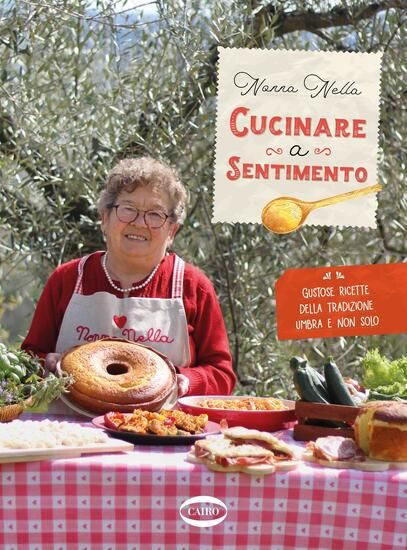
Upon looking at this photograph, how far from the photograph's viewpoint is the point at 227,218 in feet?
11.4

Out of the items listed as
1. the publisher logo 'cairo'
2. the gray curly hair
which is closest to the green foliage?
the gray curly hair

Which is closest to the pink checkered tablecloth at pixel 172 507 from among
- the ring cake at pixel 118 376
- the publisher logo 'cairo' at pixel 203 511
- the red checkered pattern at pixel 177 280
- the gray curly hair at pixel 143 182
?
the publisher logo 'cairo' at pixel 203 511

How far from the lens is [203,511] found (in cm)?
263

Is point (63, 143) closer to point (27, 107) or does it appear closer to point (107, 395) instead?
point (27, 107)

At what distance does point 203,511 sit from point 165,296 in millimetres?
1342

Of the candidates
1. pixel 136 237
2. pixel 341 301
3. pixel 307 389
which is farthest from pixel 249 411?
pixel 136 237

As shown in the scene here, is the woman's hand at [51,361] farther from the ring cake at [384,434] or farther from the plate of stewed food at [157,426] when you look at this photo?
the ring cake at [384,434]

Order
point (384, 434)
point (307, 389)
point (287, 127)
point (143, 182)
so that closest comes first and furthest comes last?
point (384, 434) < point (307, 389) < point (287, 127) < point (143, 182)

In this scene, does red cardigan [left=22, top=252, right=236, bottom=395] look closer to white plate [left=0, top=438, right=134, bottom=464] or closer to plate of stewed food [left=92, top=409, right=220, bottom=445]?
plate of stewed food [left=92, top=409, right=220, bottom=445]

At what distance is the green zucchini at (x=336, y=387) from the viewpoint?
306 cm

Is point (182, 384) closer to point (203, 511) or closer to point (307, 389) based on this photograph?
point (307, 389)

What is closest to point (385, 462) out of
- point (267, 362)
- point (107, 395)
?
point (107, 395)

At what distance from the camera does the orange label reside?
3.37 metres

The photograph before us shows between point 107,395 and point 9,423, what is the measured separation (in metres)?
0.36
